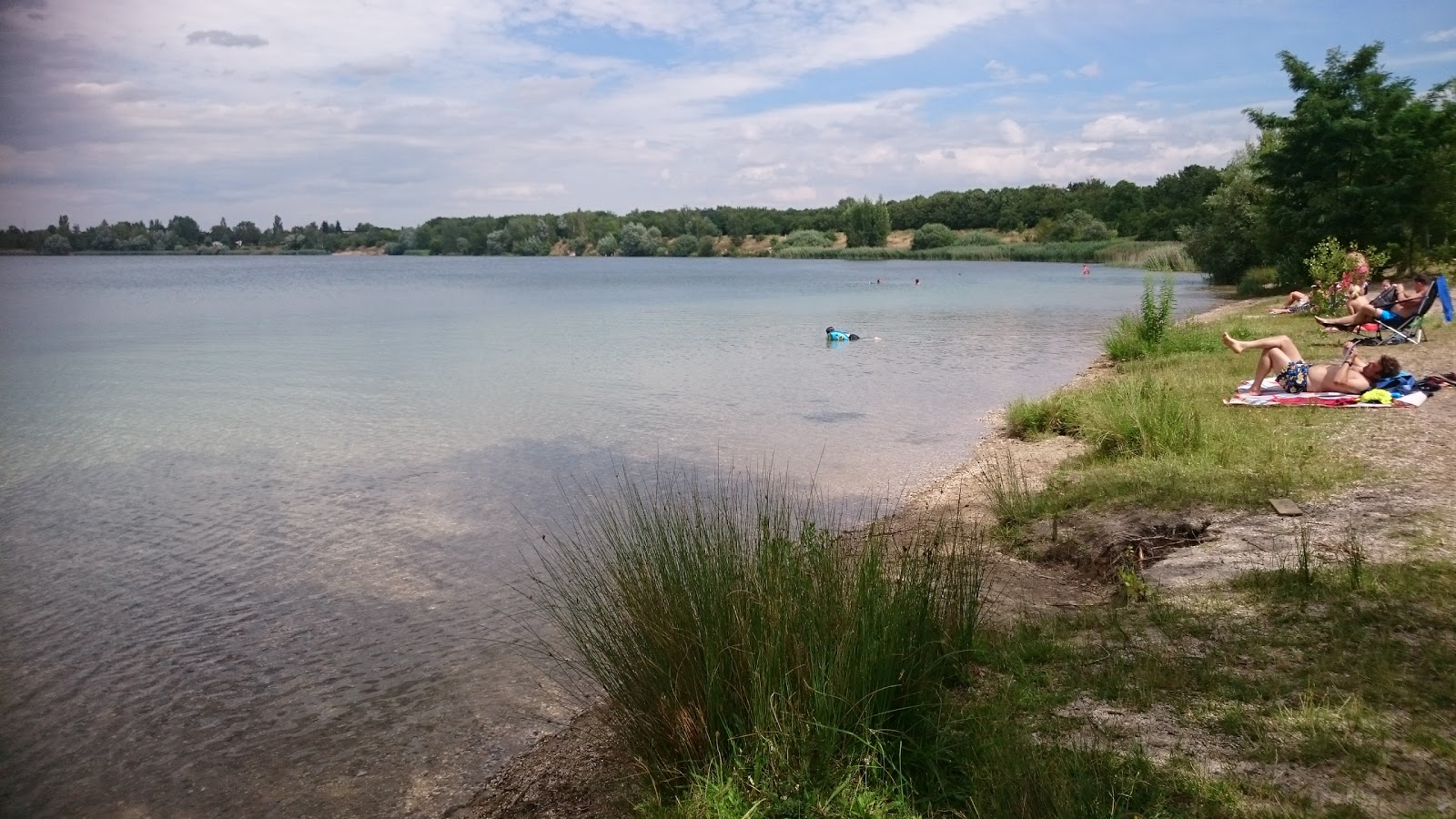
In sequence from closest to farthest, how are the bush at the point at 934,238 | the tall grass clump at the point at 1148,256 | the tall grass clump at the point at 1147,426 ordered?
the tall grass clump at the point at 1147,426
the tall grass clump at the point at 1148,256
the bush at the point at 934,238

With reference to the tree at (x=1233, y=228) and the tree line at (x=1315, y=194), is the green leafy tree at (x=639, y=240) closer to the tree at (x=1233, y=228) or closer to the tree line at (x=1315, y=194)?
the tree line at (x=1315, y=194)

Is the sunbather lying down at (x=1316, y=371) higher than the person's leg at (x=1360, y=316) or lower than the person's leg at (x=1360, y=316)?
lower

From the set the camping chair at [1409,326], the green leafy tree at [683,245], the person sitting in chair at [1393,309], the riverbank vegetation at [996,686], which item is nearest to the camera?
the riverbank vegetation at [996,686]

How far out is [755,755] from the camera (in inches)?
136

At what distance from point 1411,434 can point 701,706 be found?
7.30 metres

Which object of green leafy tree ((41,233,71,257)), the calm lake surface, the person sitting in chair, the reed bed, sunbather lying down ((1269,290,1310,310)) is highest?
the reed bed

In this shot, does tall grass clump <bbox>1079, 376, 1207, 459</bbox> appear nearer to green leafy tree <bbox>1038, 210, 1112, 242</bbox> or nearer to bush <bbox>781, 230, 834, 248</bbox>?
green leafy tree <bbox>1038, 210, 1112, 242</bbox>

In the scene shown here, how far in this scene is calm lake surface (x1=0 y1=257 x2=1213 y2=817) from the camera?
4883mm

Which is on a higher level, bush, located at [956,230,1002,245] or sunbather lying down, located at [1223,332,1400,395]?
bush, located at [956,230,1002,245]

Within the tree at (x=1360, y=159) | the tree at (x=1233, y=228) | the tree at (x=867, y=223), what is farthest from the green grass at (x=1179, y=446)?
the tree at (x=867, y=223)

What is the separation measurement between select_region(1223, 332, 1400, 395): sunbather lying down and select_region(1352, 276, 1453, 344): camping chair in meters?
3.62

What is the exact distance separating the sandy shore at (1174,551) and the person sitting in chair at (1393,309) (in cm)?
479

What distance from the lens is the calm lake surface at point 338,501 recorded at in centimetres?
488

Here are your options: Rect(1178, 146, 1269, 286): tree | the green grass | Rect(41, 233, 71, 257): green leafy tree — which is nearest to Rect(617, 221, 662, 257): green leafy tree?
Rect(1178, 146, 1269, 286): tree
